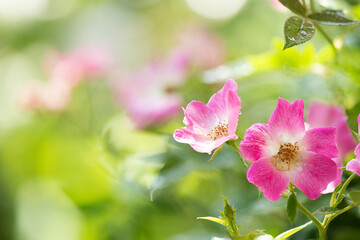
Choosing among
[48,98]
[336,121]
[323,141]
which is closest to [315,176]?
[323,141]

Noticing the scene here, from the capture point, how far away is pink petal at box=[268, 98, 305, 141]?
0.23 metres

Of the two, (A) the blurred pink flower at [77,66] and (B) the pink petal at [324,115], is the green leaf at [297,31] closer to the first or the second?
(B) the pink petal at [324,115]

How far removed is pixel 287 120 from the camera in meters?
0.23

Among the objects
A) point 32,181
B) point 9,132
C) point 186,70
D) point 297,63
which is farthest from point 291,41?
point 9,132

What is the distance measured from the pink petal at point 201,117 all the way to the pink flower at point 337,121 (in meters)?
0.09

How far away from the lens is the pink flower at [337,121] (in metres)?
0.32

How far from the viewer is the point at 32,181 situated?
1131 millimetres

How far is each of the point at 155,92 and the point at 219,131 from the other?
1.37ft

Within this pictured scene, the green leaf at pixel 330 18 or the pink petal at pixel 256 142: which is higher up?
the green leaf at pixel 330 18

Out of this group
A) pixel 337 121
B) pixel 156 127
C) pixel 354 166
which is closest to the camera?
pixel 354 166

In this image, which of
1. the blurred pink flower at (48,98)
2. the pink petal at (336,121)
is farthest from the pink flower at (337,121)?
the blurred pink flower at (48,98)

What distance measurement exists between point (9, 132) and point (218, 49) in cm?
81

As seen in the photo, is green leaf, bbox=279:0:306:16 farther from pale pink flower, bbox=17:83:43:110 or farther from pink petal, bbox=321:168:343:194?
pale pink flower, bbox=17:83:43:110

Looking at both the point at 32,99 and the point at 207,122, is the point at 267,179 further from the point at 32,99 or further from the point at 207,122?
the point at 32,99
